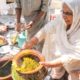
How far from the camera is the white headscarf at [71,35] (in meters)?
1.58

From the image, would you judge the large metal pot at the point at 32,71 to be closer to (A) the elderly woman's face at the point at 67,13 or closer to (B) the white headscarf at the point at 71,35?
(B) the white headscarf at the point at 71,35

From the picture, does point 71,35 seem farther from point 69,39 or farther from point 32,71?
point 32,71

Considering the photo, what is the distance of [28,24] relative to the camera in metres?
2.15

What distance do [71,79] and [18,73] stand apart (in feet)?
1.23

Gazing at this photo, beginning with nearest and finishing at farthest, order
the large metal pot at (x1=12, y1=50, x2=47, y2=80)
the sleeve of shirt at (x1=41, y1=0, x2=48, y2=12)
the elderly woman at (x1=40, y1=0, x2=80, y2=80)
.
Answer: the large metal pot at (x1=12, y1=50, x2=47, y2=80) < the elderly woman at (x1=40, y1=0, x2=80, y2=80) < the sleeve of shirt at (x1=41, y1=0, x2=48, y2=12)

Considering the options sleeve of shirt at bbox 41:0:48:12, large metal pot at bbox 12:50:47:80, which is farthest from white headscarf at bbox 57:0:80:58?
sleeve of shirt at bbox 41:0:48:12

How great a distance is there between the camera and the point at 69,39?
5.43ft

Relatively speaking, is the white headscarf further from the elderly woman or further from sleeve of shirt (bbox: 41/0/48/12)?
sleeve of shirt (bbox: 41/0/48/12)

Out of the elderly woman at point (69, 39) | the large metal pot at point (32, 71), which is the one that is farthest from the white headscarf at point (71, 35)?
the large metal pot at point (32, 71)

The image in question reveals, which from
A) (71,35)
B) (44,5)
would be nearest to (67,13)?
(71,35)

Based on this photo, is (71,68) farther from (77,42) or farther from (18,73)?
(18,73)

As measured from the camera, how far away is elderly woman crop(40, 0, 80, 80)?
5.01ft

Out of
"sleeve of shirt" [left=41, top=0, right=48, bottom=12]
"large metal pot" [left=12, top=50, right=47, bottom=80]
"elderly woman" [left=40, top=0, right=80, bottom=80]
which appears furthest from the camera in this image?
"sleeve of shirt" [left=41, top=0, right=48, bottom=12]

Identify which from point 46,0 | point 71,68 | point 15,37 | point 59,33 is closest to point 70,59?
point 71,68
